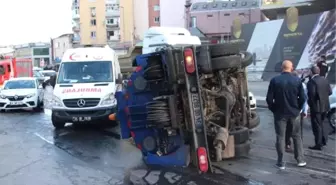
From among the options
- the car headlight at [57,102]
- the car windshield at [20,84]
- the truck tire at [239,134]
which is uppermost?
the car windshield at [20,84]

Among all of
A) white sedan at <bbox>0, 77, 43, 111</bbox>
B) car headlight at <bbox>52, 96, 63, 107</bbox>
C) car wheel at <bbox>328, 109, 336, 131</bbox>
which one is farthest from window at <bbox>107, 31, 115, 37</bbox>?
car wheel at <bbox>328, 109, 336, 131</bbox>

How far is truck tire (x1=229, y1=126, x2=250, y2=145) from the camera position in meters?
7.27

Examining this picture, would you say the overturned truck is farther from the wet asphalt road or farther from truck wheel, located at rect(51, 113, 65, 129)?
truck wheel, located at rect(51, 113, 65, 129)

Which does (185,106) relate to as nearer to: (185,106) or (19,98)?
(185,106)

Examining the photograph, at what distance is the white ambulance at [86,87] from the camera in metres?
11.4

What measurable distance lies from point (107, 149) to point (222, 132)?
3262 millimetres

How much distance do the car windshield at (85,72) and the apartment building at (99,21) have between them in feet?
195

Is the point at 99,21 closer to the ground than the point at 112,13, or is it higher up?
closer to the ground

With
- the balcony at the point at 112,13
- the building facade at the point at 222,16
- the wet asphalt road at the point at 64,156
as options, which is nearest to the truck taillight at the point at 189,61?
the wet asphalt road at the point at 64,156

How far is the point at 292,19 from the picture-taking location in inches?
903

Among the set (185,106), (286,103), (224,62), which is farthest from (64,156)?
(286,103)

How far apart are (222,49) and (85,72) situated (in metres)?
6.61

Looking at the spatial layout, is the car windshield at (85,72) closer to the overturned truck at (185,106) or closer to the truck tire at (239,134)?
the overturned truck at (185,106)

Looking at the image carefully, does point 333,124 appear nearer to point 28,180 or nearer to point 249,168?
point 249,168
